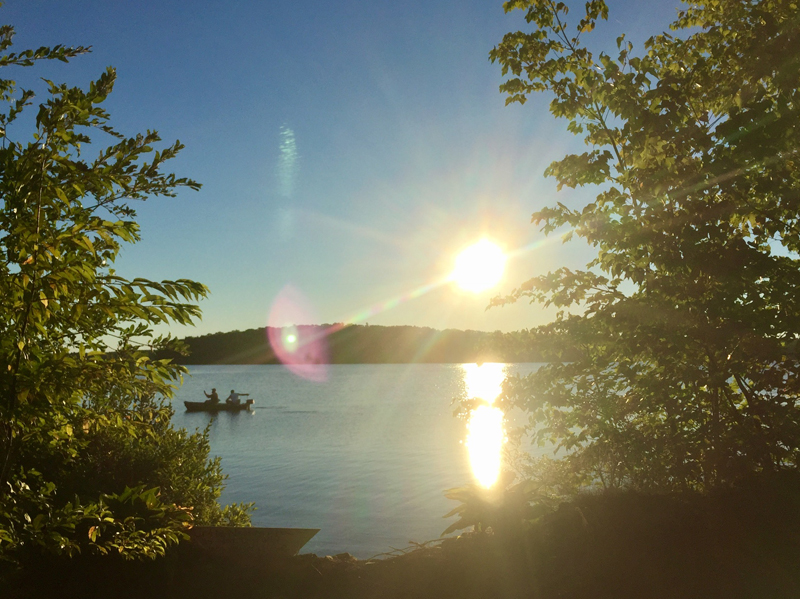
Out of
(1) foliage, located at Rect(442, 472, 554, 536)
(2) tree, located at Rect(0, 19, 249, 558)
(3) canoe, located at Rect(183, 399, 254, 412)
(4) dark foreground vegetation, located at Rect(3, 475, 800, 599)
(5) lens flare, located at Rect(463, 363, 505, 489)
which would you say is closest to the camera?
(2) tree, located at Rect(0, 19, 249, 558)

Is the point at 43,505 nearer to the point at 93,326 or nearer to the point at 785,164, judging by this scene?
the point at 93,326

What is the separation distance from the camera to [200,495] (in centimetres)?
866

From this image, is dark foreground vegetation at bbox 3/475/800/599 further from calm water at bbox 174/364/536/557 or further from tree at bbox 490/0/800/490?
calm water at bbox 174/364/536/557

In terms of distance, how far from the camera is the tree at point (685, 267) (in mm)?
6191

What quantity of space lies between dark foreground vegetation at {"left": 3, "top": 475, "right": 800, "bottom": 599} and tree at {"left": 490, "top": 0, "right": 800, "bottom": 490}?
0.43m

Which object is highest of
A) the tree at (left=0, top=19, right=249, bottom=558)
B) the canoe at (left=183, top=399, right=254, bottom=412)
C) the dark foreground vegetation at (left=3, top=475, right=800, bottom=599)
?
the canoe at (left=183, top=399, right=254, bottom=412)

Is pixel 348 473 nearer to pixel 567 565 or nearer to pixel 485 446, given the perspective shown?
pixel 485 446

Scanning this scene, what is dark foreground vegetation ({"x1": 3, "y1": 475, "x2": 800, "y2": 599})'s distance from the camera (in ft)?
19.9

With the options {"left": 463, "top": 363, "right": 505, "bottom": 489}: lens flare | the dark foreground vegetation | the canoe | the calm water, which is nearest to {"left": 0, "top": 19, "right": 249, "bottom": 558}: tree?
the dark foreground vegetation

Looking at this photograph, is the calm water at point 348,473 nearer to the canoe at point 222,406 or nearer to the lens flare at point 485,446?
the lens flare at point 485,446

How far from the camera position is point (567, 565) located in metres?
6.77

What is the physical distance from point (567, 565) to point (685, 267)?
12.8 ft

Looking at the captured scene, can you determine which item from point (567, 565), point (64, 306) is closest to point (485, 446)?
point (567, 565)

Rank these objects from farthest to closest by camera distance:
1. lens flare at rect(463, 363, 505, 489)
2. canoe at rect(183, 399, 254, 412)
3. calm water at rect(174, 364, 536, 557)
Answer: canoe at rect(183, 399, 254, 412) → calm water at rect(174, 364, 536, 557) → lens flare at rect(463, 363, 505, 489)
